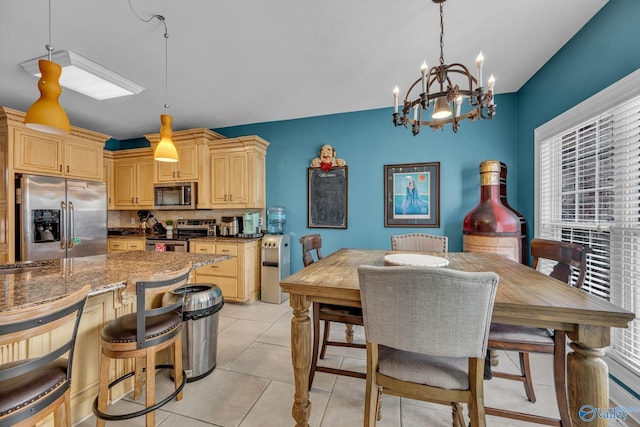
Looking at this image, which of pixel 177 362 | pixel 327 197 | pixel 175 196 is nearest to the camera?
pixel 177 362

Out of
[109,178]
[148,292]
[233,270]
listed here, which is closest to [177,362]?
[148,292]

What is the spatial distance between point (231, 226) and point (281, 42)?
2.66 metres

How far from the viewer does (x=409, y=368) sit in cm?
114

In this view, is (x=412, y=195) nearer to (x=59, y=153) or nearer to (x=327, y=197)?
(x=327, y=197)

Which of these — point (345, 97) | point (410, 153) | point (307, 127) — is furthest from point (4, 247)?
point (410, 153)

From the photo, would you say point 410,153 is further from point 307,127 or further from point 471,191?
point 307,127

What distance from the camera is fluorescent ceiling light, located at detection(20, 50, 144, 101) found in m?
2.08

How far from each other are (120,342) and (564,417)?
2.36 meters

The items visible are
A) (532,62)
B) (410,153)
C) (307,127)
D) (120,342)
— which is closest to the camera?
(120,342)

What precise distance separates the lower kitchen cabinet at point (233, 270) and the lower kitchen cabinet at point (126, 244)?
3.19 feet

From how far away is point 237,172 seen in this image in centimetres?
379

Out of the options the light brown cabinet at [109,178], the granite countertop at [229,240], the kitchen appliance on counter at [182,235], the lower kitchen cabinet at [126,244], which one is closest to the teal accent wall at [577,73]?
the granite countertop at [229,240]

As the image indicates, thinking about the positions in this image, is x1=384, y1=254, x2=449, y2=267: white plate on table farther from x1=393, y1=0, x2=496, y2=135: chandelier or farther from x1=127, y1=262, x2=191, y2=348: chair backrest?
x1=127, y1=262, x2=191, y2=348: chair backrest

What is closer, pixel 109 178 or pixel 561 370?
pixel 561 370
